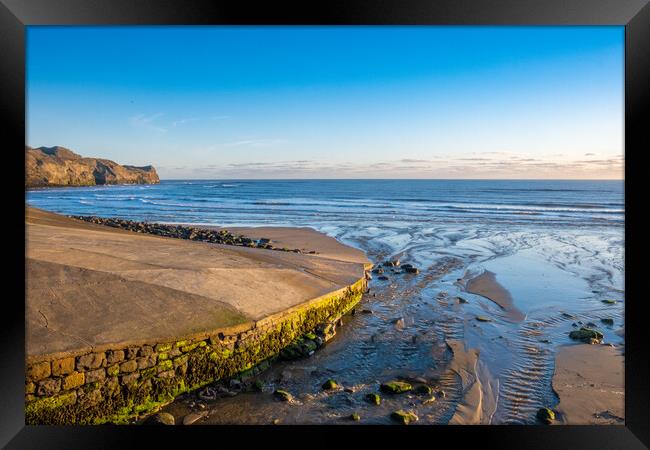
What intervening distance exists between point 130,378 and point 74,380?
2.04 ft

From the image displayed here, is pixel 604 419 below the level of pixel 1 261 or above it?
below

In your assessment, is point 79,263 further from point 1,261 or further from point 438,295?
point 438,295

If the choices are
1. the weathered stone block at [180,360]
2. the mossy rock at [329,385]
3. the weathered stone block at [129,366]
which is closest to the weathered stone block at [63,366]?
the weathered stone block at [129,366]

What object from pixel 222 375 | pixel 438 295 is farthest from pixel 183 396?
pixel 438 295

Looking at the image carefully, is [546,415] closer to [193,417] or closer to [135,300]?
[193,417]

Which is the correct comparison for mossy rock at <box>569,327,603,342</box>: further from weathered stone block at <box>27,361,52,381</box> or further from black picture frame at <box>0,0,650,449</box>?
weathered stone block at <box>27,361,52,381</box>

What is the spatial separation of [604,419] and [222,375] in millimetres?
5196

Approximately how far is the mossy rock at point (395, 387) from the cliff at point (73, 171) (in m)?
79.5

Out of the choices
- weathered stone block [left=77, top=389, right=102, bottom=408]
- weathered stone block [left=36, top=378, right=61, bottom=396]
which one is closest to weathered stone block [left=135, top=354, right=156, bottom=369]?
weathered stone block [left=77, top=389, right=102, bottom=408]

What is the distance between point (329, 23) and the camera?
3.69 meters

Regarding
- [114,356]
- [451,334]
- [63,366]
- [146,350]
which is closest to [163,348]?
[146,350]

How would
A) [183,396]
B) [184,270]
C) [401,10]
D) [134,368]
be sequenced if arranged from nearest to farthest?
[401,10], [134,368], [183,396], [184,270]

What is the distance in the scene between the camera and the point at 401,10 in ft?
11.8

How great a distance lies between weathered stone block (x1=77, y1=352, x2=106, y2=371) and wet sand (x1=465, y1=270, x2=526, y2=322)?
802cm
